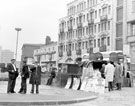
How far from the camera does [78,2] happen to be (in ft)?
236

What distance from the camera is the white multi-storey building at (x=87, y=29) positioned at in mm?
56062

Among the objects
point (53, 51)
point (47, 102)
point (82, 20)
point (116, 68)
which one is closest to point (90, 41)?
point (82, 20)

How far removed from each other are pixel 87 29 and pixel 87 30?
0.81 feet

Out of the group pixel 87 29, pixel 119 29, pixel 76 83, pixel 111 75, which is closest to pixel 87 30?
pixel 87 29

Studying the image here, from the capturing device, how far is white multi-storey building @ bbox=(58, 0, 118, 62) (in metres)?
56.1

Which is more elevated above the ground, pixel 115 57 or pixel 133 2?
pixel 133 2

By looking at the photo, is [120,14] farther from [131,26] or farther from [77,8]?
[77,8]

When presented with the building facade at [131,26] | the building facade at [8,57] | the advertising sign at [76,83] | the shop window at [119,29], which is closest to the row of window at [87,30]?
the shop window at [119,29]

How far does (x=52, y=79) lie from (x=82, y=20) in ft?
148

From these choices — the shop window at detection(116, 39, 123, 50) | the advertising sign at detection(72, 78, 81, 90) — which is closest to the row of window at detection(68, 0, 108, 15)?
the shop window at detection(116, 39, 123, 50)

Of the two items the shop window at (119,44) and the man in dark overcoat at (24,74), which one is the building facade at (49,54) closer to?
the shop window at (119,44)

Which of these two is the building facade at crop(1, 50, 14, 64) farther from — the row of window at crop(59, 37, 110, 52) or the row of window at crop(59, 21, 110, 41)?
the row of window at crop(59, 21, 110, 41)

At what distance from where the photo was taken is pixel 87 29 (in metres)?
65.1

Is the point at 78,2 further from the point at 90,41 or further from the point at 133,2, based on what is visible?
the point at 133,2
